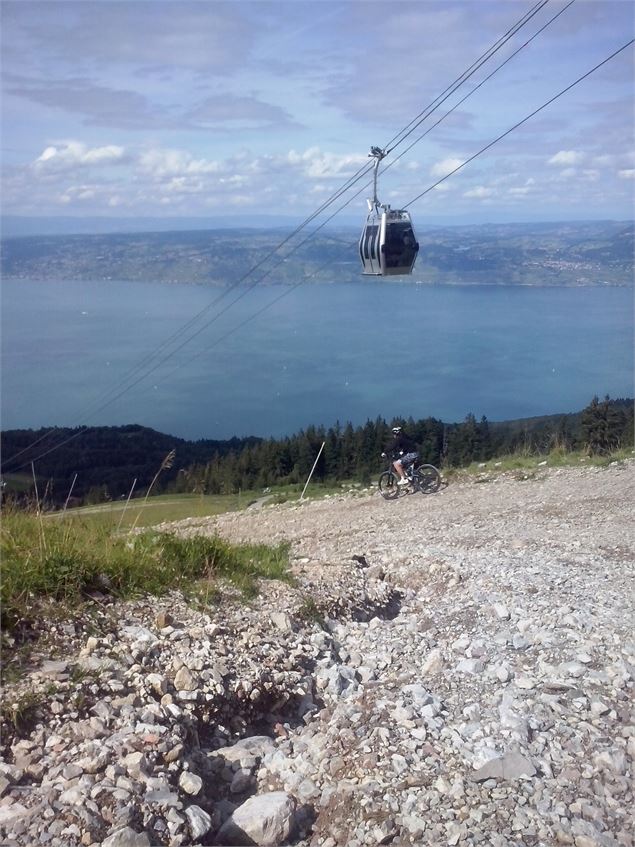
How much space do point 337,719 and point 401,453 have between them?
10.9 metres

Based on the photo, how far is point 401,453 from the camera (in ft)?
49.2

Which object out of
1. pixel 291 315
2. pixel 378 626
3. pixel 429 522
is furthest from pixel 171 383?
pixel 378 626

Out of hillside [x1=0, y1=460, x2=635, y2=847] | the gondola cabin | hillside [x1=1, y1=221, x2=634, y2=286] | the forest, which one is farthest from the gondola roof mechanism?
hillside [x1=1, y1=221, x2=634, y2=286]

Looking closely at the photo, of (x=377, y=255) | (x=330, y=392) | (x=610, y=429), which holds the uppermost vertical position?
(x=377, y=255)

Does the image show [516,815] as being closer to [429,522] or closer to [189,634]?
[189,634]

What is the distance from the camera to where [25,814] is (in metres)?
3.03

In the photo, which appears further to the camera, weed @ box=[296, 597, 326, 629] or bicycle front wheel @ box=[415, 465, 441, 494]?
bicycle front wheel @ box=[415, 465, 441, 494]

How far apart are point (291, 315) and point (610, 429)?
208 ft

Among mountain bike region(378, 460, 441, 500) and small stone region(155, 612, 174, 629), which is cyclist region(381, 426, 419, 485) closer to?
mountain bike region(378, 460, 441, 500)

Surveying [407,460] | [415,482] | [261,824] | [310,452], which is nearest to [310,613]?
[261,824]

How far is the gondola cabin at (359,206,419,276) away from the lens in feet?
32.4

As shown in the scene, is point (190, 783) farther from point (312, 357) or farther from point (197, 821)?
point (312, 357)

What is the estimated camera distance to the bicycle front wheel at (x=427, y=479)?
49.0 ft

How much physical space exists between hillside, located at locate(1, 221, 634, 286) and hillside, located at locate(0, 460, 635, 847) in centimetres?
4945
